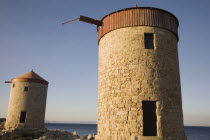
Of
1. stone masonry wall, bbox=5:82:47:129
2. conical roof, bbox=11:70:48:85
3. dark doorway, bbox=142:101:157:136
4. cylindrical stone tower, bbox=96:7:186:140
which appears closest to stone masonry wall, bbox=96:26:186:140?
cylindrical stone tower, bbox=96:7:186:140

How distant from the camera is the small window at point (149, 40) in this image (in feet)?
31.7

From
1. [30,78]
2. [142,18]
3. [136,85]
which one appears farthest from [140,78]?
[30,78]

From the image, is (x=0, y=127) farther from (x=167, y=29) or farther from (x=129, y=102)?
(x=167, y=29)

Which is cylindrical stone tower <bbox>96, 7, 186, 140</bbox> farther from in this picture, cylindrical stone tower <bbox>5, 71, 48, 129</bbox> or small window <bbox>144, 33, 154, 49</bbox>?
cylindrical stone tower <bbox>5, 71, 48, 129</bbox>

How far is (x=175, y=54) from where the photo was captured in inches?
398

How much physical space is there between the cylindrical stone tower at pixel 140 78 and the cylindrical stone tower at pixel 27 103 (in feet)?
49.2

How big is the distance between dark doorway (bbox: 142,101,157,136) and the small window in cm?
273

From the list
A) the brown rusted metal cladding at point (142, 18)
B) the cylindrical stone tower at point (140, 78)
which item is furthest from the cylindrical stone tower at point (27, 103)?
the brown rusted metal cladding at point (142, 18)

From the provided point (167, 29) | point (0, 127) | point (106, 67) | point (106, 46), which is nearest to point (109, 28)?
point (106, 46)

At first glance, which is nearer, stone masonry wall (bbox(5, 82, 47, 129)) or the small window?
the small window

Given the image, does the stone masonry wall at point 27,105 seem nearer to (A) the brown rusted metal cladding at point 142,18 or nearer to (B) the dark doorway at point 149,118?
(A) the brown rusted metal cladding at point 142,18

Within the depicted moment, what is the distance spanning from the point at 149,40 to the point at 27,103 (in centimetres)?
1766

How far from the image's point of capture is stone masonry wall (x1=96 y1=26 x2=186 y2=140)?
8.63m

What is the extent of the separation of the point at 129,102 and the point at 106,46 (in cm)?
331
